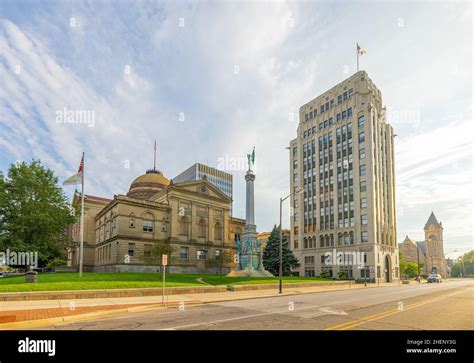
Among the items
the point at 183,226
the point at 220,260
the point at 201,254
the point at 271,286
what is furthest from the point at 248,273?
the point at 183,226

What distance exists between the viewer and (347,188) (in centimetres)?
6712

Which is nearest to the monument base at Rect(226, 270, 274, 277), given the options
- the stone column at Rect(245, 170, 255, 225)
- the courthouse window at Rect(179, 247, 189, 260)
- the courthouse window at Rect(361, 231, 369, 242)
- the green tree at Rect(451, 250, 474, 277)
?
the stone column at Rect(245, 170, 255, 225)

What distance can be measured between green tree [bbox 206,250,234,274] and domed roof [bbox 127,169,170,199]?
20889 millimetres

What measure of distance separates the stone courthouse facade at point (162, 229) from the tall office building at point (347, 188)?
1706 centimetres

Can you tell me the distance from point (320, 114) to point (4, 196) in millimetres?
61167

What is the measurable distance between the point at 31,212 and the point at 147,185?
35675 mm

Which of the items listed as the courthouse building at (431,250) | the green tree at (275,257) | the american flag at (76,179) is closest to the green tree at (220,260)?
the green tree at (275,257)

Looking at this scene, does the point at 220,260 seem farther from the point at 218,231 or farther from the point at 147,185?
the point at 147,185

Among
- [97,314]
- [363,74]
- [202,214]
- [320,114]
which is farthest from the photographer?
[320,114]
